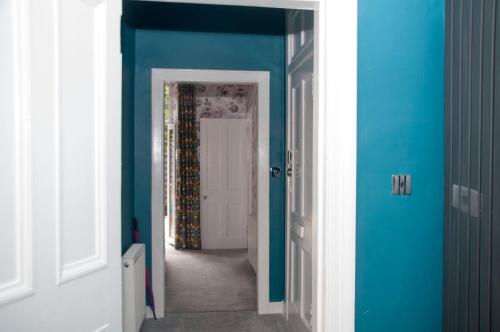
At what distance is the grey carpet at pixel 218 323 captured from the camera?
3.55 meters

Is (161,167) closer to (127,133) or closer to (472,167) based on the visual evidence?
(127,133)

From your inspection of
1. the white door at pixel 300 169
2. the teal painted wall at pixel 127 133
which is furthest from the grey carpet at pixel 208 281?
the teal painted wall at pixel 127 133

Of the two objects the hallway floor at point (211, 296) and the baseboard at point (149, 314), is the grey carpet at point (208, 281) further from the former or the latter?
the baseboard at point (149, 314)

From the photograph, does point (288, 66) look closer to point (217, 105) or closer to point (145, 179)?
point (145, 179)

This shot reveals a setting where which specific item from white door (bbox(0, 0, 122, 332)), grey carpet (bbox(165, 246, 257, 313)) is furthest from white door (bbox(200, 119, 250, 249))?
white door (bbox(0, 0, 122, 332))

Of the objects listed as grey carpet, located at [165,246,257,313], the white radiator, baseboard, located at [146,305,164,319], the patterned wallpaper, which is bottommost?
grey carpet, located at [165,246,257,313]

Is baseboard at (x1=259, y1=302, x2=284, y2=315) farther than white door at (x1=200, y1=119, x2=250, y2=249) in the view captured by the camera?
No

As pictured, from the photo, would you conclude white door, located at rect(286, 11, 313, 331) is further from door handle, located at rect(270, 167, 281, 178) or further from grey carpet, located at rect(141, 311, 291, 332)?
door handle, located at rect(270, 167, 281, 178)

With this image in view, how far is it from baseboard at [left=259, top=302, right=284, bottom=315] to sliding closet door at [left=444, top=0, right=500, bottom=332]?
217cm

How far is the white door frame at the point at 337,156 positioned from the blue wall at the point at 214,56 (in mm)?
1990

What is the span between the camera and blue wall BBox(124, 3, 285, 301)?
12.3 feet

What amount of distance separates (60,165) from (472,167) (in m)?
1.50

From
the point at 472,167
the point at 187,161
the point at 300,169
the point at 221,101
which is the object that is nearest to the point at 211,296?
the point at 300,169

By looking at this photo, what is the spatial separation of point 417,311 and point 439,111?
914mm
